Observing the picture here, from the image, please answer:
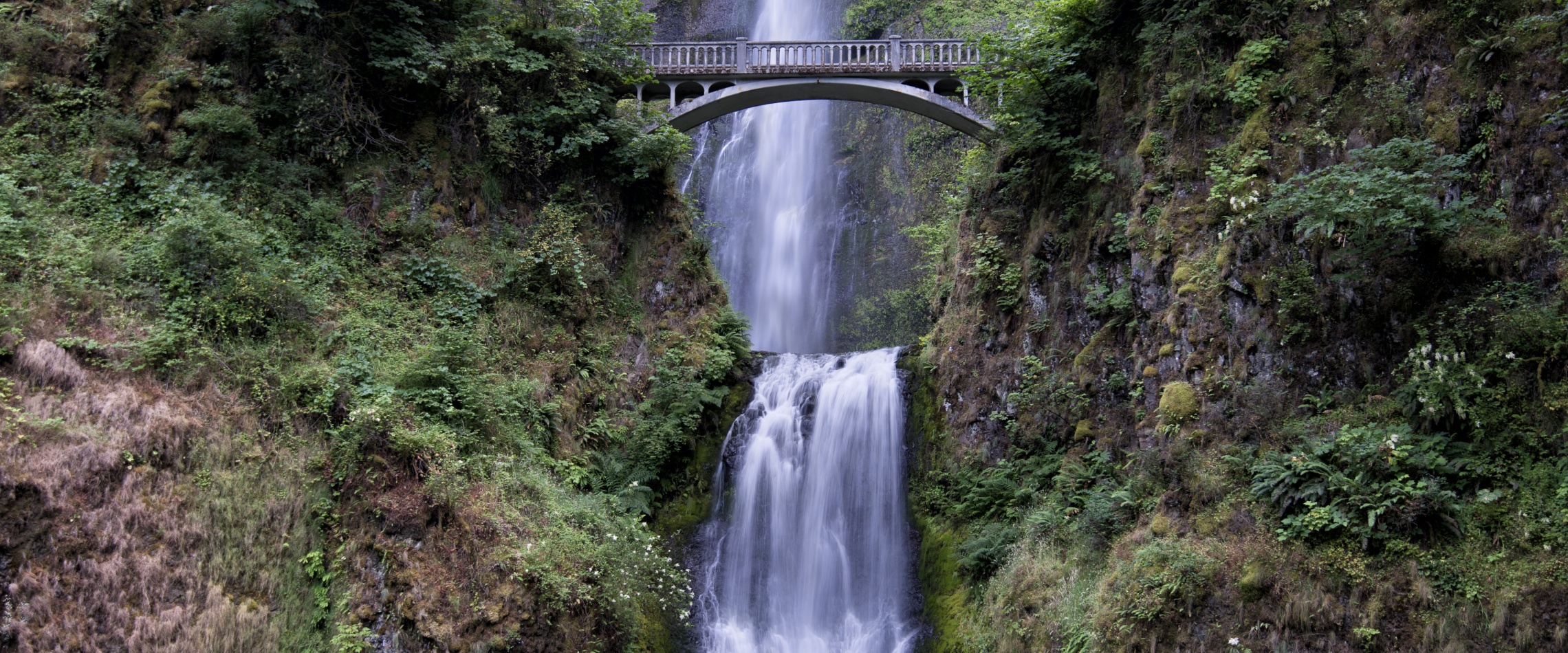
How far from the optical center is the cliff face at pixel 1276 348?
659cm

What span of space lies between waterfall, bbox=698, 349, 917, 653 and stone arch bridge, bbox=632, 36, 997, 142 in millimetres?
5073

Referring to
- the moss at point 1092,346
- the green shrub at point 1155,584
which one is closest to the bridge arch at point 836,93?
the moss at point 1092,346

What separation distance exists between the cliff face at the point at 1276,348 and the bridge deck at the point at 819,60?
416cm

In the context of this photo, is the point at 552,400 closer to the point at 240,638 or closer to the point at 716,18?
the point at 240,638

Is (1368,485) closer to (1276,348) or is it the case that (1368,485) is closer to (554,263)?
(1276,348)

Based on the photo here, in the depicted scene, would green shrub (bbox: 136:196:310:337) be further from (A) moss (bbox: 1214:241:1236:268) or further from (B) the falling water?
(A) moss (bbox: 1214:241:1236:268)

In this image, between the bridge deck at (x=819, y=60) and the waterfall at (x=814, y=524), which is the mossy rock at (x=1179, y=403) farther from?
the bridge deck at (x=819, y=60)

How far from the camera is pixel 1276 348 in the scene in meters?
8.30

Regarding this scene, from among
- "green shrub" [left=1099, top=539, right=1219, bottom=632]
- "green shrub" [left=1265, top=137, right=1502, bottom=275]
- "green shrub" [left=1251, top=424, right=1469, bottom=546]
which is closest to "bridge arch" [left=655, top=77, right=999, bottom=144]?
"green shrub" [left=1265, top=137, right=1502, bottom=275]

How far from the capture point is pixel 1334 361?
26.0 ft

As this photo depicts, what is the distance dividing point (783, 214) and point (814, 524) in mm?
14598

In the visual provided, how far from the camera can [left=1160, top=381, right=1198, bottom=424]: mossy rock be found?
29.0ft

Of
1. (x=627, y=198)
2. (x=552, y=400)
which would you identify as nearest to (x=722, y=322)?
(x=627, y=198)

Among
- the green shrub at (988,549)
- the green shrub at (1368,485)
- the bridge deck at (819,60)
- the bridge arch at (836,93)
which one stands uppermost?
the bridge deck at (819,60)
